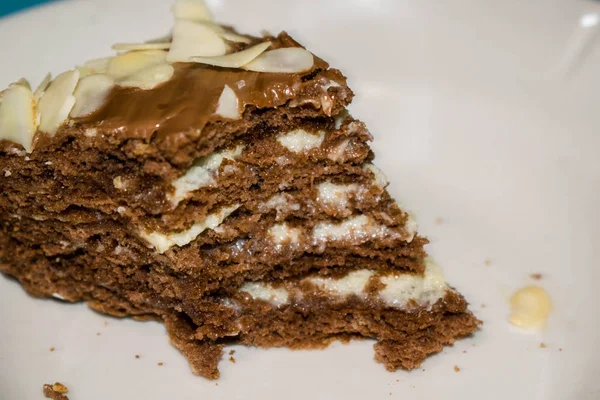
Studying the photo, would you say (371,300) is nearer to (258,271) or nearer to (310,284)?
(310,284)

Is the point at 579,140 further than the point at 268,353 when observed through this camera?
Yes

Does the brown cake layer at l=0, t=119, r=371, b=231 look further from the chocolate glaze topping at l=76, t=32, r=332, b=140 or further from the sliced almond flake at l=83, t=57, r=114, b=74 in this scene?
the sliced almond flake at l=83, t=57, r=114, b=74

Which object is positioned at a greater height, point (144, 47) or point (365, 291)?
point (144, 47)

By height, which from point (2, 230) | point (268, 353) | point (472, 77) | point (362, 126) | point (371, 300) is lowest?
point (268, 353)

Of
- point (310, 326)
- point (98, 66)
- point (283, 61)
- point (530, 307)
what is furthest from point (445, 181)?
point (98, 66)

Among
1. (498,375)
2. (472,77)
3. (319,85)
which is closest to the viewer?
(319,85)

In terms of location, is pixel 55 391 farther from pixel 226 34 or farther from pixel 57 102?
pixel 226 34

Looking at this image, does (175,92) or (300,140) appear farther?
(300,140)

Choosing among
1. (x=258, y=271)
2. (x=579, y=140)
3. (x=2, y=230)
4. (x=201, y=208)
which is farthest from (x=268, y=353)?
(x=579, y=140)
